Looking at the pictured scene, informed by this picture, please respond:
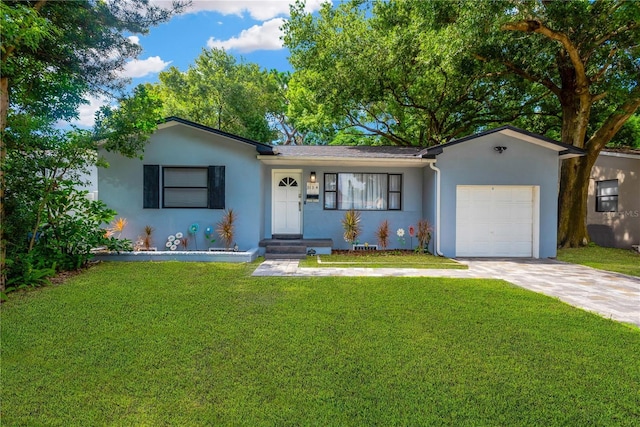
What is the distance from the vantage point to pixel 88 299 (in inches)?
192

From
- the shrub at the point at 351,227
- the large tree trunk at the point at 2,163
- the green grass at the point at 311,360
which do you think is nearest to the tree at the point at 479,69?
the shrub at the point at 351,227

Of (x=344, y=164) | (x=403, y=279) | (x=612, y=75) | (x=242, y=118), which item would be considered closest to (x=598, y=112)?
(x=612, y=75)

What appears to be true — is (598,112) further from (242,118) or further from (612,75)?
(242,118)

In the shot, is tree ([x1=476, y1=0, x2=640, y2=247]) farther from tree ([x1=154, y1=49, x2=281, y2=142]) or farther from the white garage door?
tree ([x1=154, y1=49, x2=281, y2=142])

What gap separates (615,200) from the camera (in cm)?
1203

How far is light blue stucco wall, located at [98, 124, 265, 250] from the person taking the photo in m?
9.06

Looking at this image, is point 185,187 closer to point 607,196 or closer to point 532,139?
point 532,139

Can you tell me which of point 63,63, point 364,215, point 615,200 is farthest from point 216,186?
point 615,200

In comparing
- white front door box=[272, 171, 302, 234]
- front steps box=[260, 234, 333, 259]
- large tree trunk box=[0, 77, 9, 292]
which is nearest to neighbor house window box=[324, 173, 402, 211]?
white front door box=[272, 171, 302, 234]

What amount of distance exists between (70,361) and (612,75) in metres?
14.1

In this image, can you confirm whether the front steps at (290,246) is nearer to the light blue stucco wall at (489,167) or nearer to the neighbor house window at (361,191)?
the neighbor house window at (361,191)

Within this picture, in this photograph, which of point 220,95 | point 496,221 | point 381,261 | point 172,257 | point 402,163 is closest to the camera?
point 172,257

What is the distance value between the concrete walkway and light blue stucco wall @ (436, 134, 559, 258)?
142 centimetres

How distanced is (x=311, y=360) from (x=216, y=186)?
691cm
